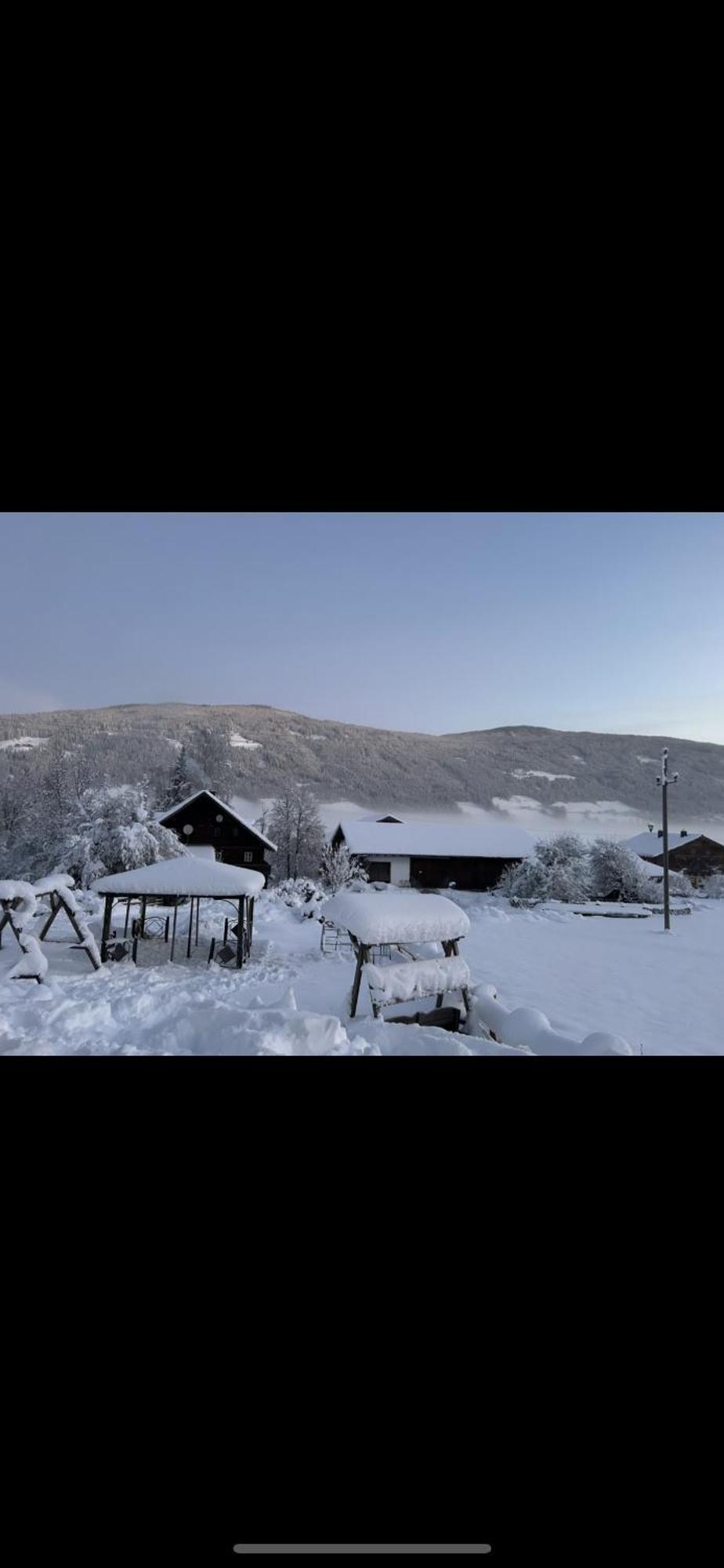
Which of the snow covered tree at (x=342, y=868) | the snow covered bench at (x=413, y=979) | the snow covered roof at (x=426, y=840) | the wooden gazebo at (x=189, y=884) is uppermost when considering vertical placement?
the snow covered roof at (x=426, y=840)

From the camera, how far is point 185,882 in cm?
483

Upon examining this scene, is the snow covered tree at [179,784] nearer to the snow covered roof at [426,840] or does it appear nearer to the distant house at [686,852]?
the snow covered roof at [426,840]

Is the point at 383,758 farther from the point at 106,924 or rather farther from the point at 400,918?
the point at 106,924

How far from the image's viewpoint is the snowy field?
6.87 feet

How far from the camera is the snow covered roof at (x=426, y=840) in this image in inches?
175

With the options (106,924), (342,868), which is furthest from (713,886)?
(106,924)

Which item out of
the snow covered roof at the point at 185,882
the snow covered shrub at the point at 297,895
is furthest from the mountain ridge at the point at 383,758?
the snow covered shrub at the point at 297,895

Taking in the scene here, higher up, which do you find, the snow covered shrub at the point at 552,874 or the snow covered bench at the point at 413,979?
the snow covered shrub at the point at 552,874

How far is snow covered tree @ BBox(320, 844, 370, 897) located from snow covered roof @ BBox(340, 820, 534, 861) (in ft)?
0.63

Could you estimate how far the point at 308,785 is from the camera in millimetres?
3061

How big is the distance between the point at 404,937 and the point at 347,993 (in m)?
0.96

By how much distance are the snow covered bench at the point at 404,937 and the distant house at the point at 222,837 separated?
2.50 m

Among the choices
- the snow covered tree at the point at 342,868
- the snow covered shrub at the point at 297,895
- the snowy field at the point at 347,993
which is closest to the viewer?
the snowy field at the point at 347,993
